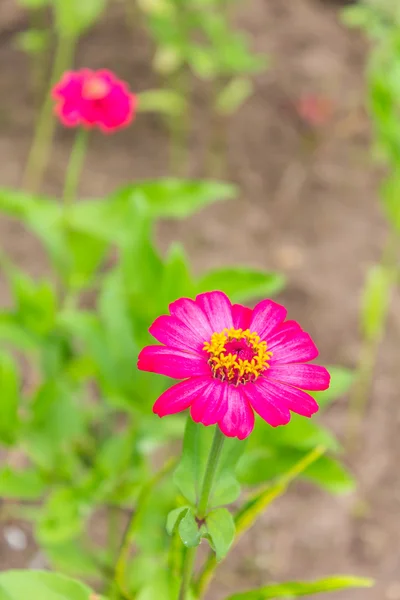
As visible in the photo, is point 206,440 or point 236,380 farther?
A: point 206,440

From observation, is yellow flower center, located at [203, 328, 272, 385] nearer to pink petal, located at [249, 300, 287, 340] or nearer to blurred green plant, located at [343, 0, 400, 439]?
pink petal, located at [249, 300, 287, 340]

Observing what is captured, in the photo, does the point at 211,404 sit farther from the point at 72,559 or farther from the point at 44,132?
the point at 44,132

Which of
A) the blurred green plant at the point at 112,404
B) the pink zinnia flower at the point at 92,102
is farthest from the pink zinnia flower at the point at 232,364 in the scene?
the pink zinnia flower at the point at 92,102

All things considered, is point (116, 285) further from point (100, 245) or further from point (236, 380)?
point (236, 380)

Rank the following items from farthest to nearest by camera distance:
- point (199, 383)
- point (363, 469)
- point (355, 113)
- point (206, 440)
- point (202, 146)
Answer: point (355, 113) < point (202, 146) < point (363, 469) < point (206, 440) < point (199, 383)

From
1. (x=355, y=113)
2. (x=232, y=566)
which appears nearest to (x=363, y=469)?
(x=232, y=566)

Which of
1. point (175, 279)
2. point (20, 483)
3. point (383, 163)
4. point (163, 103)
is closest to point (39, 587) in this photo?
point (20, 483)

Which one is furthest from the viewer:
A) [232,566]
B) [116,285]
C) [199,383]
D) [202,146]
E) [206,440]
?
[202,146]
